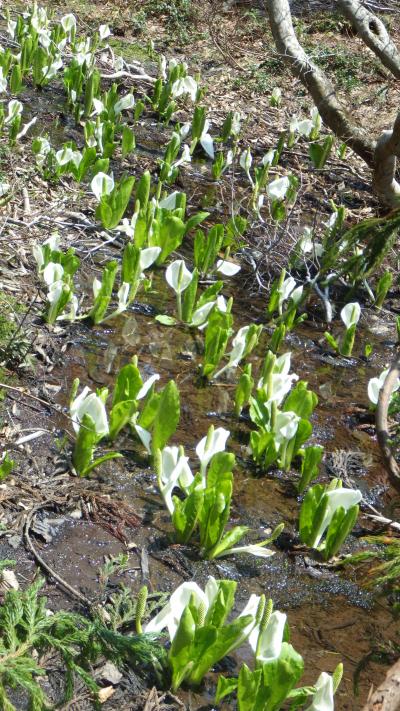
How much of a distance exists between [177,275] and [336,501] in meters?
1.52

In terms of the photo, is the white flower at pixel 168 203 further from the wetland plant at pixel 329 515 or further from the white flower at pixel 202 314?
the wetland plant at pixel 329 515

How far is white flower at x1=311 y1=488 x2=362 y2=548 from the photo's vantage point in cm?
269

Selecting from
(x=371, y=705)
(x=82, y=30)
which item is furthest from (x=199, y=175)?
(x=371, y=705)

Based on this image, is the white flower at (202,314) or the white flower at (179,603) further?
the white flower at (202,314)

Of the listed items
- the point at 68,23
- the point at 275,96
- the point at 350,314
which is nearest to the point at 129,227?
the point at 350,314

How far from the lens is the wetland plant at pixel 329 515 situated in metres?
2.71

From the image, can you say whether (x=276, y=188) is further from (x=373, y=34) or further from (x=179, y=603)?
(x=179, y=603)

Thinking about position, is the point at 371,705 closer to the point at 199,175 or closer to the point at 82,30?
the point at 199,175

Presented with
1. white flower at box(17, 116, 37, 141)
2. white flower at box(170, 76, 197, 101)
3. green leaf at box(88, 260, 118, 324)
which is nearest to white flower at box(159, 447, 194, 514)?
green leaf at box(88, 260, 118, 324)

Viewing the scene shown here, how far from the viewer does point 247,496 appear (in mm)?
3107

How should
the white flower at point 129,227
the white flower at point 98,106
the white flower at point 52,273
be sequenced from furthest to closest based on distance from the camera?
the white flower at point 98,106
the white flower at point 129,227
the white flower at point 52,273

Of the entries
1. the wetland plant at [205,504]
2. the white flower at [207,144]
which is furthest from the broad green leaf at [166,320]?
the white flower at [207,144]

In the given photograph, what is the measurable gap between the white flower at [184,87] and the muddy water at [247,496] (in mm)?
3176

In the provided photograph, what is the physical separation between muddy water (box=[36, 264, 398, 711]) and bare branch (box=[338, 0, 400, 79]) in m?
2.72
